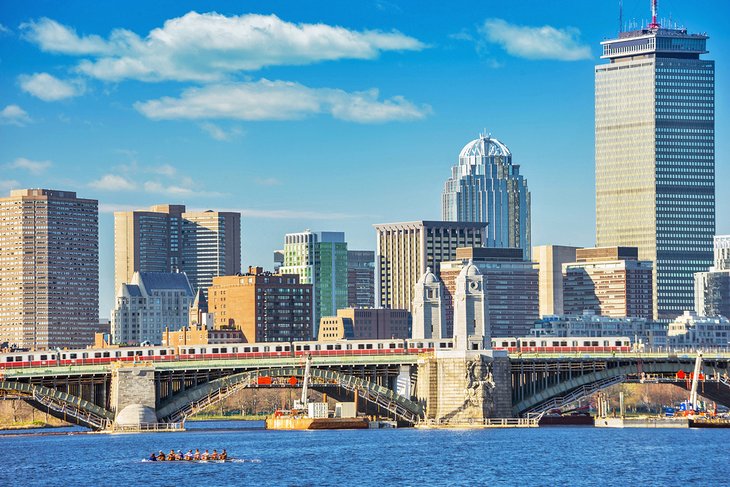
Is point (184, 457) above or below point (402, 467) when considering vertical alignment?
above

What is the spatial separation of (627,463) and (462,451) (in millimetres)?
18824

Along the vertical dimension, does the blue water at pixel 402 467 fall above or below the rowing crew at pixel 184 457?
below

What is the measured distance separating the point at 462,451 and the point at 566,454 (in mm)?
10644

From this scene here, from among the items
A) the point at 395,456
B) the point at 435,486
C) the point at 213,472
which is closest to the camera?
the point at 435,486

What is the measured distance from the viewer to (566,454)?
190 m

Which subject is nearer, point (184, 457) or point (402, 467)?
point (402, 467)

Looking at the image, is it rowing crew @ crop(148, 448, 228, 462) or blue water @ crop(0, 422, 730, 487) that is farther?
rowing crew @ crop(148, 448, 228, 462)

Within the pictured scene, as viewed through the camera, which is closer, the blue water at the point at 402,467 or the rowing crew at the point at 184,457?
the blue water at the point at 402,467

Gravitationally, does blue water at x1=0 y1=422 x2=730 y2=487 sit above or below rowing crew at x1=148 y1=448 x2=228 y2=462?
below

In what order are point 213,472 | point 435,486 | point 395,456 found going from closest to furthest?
point 435,486
point 213,472
point 395,456

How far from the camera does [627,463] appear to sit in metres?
178

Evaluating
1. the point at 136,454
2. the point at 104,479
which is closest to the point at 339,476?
the point at 104,479

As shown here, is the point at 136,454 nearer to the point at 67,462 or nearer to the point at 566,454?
the point at 67,462

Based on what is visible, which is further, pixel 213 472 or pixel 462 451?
pixel 462 451
